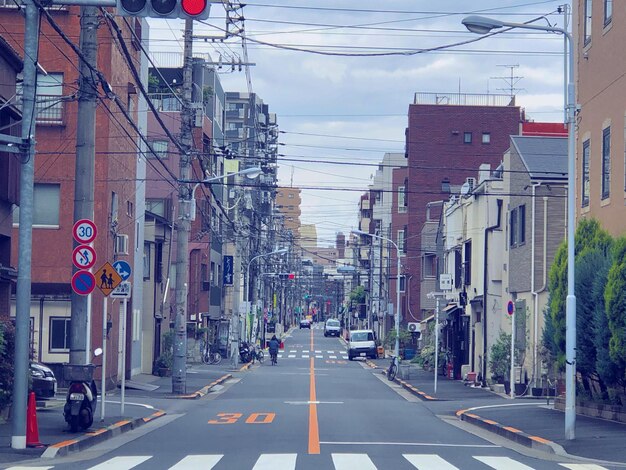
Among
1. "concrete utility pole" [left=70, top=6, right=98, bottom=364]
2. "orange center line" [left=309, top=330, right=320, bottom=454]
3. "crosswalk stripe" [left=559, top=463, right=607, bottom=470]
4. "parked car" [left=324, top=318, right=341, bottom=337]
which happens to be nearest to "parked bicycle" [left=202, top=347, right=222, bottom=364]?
"orange center line" [left=309, top=330, right=320, bottom=454]

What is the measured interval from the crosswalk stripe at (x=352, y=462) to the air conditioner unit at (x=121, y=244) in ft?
71.6

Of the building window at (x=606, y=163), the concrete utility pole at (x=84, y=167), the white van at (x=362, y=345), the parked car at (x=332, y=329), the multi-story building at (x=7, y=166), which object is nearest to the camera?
the concrete utility pole at (x=84, y=167)

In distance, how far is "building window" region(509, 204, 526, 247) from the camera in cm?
3645

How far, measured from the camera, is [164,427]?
A: 22.3 meters

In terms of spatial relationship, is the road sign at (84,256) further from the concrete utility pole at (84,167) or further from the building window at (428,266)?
the building window at (428,266)

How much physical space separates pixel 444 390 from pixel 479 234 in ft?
27.2

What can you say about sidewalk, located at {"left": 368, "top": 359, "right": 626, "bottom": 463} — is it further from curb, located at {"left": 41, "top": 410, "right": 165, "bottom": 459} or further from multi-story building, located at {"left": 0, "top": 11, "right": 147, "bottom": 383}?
multi-story building, located at {"left": 0, "top": 11, "right": 147, "bottom": 383}

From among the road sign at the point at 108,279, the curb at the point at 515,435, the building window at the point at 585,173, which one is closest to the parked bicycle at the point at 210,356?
the curb at the point at 515,435

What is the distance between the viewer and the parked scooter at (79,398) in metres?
18.5

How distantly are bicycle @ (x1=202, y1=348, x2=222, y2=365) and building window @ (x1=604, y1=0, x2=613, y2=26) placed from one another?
40.5 metres

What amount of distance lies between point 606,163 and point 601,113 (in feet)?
4.54

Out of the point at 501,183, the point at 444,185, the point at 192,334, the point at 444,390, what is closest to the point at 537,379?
the point at 444,390

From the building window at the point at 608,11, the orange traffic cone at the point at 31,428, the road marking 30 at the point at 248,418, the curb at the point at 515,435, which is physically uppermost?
the building window at the point at 608,11

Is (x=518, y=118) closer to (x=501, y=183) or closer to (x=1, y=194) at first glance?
(x=501, y=183)
